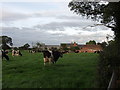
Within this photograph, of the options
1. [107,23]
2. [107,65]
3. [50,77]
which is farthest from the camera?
[107,23]

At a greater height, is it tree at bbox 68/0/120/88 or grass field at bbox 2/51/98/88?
tree at bbox 68/0/120/88

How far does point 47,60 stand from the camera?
21.0 m

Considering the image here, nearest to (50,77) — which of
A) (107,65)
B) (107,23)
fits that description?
(107,65)

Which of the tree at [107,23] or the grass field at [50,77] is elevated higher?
the tree at [107,23]

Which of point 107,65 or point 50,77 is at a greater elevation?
point 107,65

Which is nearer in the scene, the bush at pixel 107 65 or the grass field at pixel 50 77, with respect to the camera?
the bush at pixel 107 65

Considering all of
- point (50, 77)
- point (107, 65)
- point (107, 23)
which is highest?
point (107, 23)

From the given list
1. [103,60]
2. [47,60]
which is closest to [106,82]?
[103,60]

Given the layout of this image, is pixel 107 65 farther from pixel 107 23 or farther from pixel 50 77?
pixel 107 23

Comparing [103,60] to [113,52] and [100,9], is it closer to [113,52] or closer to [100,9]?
[113,52]

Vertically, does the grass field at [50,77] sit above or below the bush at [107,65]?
below

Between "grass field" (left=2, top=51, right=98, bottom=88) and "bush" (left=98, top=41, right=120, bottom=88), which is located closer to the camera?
"bush" (left=98, top=41, right=120, bottom=88)

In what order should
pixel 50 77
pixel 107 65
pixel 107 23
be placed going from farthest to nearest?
1. pixel 107 23
2. pixel 50 77
3. pixel 107 65

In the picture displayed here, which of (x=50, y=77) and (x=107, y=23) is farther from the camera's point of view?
(x=107, y=23)
